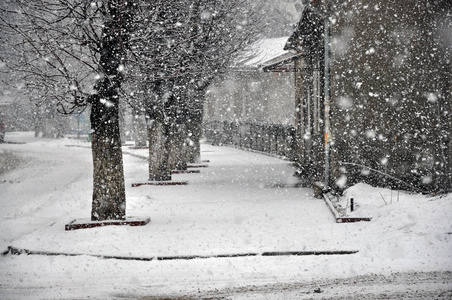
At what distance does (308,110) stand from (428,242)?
36.6 ft

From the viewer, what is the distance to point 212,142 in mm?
40875

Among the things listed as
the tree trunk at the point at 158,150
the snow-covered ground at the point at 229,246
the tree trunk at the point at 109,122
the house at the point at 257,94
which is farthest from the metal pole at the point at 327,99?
the house at the point at 257,94

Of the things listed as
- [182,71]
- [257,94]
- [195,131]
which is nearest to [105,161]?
[182,71]

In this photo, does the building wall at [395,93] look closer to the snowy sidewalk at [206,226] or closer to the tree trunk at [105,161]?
the snowy sidewalk at [206,226]

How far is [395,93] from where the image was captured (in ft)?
40.3

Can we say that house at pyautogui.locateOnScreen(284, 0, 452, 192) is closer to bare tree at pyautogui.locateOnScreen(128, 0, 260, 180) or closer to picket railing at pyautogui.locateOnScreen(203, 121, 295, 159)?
bare tree at pyautogui.locateOnScreen(128, 0, 260, 180)

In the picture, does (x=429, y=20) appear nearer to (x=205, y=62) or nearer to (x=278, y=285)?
(x=205, y=62)

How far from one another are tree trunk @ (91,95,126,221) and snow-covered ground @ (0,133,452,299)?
0.65m

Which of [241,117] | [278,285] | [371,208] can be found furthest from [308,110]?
[241,117]

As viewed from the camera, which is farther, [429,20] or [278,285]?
[429,20]

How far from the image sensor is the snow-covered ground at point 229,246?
6.11 metres

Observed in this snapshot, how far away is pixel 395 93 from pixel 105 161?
22.8 feet

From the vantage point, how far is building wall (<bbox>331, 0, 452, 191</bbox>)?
12000 millimetres

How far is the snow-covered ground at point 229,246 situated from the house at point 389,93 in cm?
75
